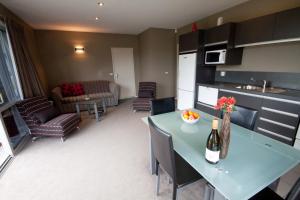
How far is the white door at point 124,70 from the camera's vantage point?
5527 millimetres

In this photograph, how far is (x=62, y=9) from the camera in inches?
115

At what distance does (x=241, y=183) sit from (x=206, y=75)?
3185mm

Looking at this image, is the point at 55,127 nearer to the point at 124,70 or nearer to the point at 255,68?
the point at 124,70

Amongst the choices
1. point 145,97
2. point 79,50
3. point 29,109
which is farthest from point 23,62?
point 145,97

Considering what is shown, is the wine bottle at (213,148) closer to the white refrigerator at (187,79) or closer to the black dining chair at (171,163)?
the black dining chair at (171,163)

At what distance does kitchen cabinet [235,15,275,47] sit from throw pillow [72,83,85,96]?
4.57m

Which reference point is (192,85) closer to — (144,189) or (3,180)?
(144,189)

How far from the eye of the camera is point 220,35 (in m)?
2.94

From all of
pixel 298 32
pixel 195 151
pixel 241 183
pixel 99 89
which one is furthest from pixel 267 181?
pixel 99 89

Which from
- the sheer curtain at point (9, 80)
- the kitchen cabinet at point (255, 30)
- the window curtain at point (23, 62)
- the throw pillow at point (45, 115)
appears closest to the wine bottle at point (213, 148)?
the kitchen cabinet at point (255, 30)

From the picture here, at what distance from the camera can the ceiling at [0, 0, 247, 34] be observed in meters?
2.69

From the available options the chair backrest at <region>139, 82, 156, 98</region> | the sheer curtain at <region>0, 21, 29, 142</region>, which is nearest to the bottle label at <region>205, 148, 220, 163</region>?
the sheer curtain at <region>0, 21, 29, 142</region>

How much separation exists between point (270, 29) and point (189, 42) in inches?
65.9

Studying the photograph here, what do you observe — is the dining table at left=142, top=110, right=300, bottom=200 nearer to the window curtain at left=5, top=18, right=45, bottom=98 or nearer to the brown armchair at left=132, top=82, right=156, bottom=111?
the brown armchair at left=132, top=82, right=156, bottom=111
